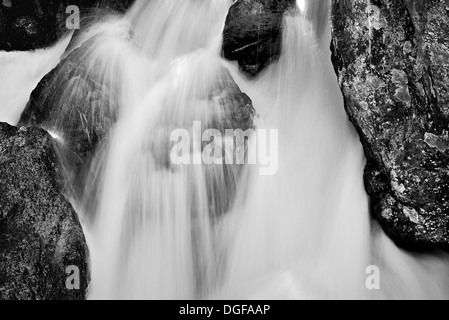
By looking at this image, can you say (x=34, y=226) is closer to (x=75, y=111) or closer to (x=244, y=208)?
(x=75, y=111)

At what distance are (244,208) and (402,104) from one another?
179cm

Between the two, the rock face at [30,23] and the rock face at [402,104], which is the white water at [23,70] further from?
the rock face at [402,104]

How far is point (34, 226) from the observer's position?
4.34 meters

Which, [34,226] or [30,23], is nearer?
[34,226]

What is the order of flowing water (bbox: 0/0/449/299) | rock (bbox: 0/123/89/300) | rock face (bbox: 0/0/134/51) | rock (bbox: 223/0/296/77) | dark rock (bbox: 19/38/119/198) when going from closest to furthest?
rock (bbox: 0/123/89/300), flowing water (bbox: 0/0/449/299), dark rock (bbox: 19/38/119/198), rock (bbox: 223/0/296/77), rock face (bbox: 0/0/134/51)

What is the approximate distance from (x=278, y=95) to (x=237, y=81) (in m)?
0.53

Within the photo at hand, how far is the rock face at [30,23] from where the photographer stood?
7629 millimetres

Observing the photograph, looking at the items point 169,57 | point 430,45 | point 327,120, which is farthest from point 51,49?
point 430,45

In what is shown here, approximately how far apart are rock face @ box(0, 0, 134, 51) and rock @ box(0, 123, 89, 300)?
341 cm

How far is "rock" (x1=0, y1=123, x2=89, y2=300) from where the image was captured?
13.6 ft

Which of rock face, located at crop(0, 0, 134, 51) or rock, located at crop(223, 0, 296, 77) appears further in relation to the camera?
rock face, located at crop(0, 0, 134, 51)

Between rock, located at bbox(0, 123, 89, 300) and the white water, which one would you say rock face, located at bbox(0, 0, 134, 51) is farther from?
rock, located at bbox(0, 123, 89, 300)

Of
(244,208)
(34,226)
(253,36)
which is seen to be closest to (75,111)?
(34,226)

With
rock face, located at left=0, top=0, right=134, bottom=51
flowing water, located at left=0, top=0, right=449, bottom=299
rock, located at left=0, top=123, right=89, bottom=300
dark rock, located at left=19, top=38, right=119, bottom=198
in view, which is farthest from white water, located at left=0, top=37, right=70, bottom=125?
rock, located at left=0, top=123, right=89, bottom=300
